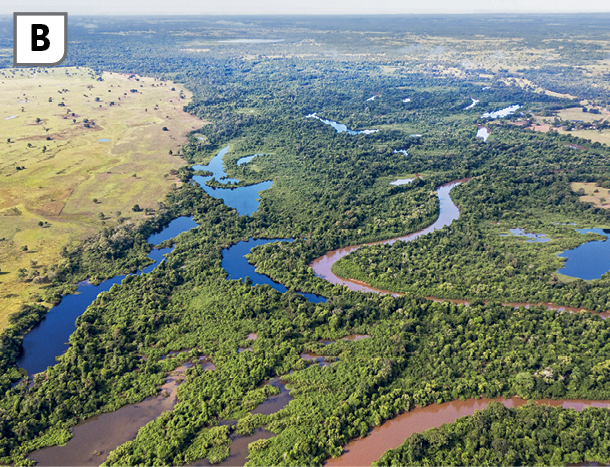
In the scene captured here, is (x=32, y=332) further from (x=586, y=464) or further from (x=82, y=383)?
(x=586, y=464)

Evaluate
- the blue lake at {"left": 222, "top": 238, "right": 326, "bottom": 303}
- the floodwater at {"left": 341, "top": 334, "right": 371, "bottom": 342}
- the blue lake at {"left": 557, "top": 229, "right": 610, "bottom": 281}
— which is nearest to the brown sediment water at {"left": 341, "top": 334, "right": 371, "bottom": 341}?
the floodwater at {"left": 341, "top": 334, "right": 371, "bottom": 342}

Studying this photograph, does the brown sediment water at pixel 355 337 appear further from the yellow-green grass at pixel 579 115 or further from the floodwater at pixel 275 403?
the yellow-green grass at pixel 579 115

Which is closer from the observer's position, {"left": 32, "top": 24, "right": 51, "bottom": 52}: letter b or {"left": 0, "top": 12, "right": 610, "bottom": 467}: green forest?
{"left": 32, "top": 24, "right": 51, "bottom": 52}: letter b

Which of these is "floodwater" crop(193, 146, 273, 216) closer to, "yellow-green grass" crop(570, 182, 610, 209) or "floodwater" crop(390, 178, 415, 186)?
"floodwater" crop(390, 178, 415, 186)

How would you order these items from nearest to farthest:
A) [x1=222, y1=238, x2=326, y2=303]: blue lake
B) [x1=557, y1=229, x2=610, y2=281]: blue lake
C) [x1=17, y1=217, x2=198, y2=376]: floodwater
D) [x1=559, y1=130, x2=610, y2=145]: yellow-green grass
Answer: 1. [x1=17, y1=217, x2=198, y2=376]: floodwater
2. [x1=222, y1=238, x2=326, y2=303]: blue lake
3. [x1=557, y1=229, x2=610, y2=281]: blue lake
4. [x1=559, y1=130, x2=610, y2=145]: yellow-green grass

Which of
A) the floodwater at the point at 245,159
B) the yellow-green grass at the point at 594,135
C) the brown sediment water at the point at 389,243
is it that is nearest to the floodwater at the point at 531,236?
the brown sediment water at the point at 389,243

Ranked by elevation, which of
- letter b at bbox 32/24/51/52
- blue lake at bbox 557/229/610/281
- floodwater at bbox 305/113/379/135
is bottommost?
blue lake at bbox 557/229/610/281
